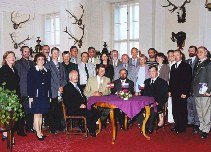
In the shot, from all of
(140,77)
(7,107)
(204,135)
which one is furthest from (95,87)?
(7,107)

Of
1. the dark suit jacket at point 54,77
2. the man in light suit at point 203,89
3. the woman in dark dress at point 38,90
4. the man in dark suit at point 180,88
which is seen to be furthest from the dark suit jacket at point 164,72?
the woman in dark dress at point 38,90

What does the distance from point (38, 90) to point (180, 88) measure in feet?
8.95

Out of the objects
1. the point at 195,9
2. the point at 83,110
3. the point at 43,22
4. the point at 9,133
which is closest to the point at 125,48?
the point at 195,9

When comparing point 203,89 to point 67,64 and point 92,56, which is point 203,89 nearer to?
point 67,64

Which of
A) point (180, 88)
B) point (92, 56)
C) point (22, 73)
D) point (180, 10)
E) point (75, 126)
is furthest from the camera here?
point (180, 10)

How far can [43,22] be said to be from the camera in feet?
41.8

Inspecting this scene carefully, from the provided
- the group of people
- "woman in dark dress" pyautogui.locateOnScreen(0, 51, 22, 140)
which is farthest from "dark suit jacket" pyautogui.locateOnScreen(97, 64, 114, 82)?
"woman in dark dress" pyautogui.locateOnScreen(0, 51, 22, 140)

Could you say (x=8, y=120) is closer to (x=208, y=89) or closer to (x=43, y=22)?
(x=208, y=89)

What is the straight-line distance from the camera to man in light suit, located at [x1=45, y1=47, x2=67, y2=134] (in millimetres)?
6488

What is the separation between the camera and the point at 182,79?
6.43 meters

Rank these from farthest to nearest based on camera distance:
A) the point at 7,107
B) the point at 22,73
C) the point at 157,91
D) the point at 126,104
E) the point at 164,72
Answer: the point at 164,72 < the point at 157,91 < the point at 22,73 < the point at 126,104 < the point at 7,107

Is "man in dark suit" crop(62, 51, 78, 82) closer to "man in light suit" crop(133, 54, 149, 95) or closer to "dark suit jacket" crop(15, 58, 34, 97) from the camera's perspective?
"dark suit jacket" crop(15, 58, 34, 97)

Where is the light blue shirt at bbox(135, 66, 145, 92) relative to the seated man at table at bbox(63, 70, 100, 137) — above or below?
above

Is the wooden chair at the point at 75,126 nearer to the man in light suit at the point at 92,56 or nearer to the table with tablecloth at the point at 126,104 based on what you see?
the table with tablecloth at the point at 126,104
